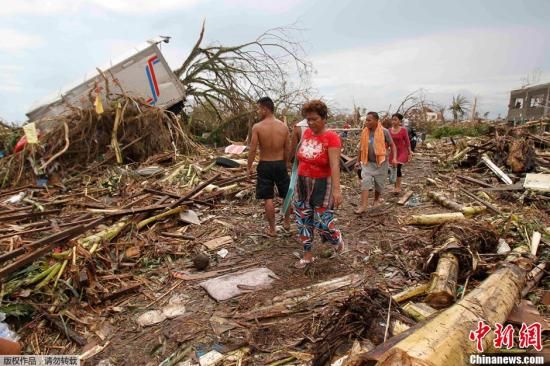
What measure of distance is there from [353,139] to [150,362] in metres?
9.24

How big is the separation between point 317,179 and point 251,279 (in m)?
1.29

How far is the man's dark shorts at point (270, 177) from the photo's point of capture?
173 inches

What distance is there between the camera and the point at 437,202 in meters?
6.20

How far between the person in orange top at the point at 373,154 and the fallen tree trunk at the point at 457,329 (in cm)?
280

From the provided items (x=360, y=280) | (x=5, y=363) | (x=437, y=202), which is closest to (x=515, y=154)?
(x=437, y=202)

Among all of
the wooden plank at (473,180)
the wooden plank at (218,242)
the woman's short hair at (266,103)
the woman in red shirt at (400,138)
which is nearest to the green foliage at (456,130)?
the wooden plank at (473,180)

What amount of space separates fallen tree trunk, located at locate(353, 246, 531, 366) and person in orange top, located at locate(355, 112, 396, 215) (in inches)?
110

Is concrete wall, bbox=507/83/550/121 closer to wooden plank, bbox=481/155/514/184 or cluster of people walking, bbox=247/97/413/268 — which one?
wooden plank, bbox=481/155/514/184

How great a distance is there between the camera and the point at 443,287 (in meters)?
2.85

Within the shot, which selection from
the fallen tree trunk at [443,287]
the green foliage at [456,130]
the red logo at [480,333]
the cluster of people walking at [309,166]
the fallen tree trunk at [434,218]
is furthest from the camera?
the green foliage at [456,130]

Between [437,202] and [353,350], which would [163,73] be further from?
[353,350]

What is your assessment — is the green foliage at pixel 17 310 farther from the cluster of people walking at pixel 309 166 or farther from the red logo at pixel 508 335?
the red logo at pixel 508 335

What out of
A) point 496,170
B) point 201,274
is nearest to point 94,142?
point 201,274

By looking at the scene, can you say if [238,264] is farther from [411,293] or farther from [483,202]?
[483,202]
